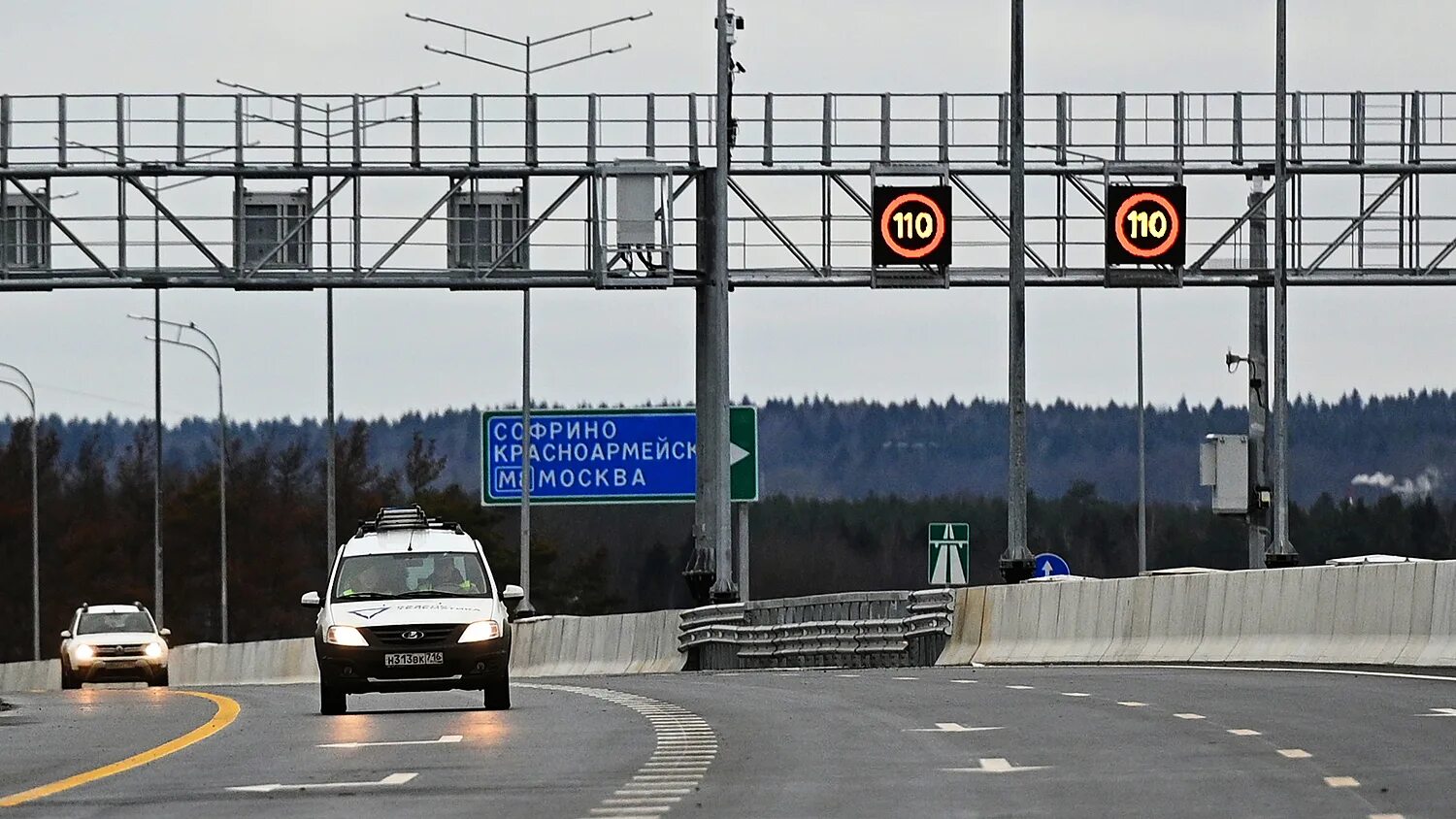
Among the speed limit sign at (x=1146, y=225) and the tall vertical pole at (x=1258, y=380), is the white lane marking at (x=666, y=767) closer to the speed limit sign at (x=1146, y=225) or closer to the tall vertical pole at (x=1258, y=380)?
the speed limit sign at (x=1146, y=225)

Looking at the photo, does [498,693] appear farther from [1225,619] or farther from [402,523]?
[1225,619]

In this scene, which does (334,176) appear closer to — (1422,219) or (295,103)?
(295,103)

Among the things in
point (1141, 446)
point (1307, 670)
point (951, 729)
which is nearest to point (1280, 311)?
point (1307, 670)

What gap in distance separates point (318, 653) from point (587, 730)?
19.6 ft

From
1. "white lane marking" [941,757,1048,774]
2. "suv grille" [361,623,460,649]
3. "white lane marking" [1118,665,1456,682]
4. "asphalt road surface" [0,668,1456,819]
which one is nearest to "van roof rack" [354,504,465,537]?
"asphalt road surface" [0,668,1456,819]

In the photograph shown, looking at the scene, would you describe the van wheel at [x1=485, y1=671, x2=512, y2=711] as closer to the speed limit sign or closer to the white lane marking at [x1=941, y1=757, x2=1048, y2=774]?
the white lane marking at [x1=941, y1=757, x2=1048, y2=774]

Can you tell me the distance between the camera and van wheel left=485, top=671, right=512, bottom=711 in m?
26.4

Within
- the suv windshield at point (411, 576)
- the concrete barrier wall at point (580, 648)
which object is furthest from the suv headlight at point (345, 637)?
the concrete barrier wall at point (580, 648)

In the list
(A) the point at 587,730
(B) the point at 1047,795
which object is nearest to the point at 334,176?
(A) the point at 587,730

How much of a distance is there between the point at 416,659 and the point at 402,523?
262cm

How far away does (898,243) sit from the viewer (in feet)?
156

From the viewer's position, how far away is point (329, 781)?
1655 cm

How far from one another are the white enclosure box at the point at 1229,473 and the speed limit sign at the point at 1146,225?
3.07 meters

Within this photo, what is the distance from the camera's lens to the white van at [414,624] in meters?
26.3
